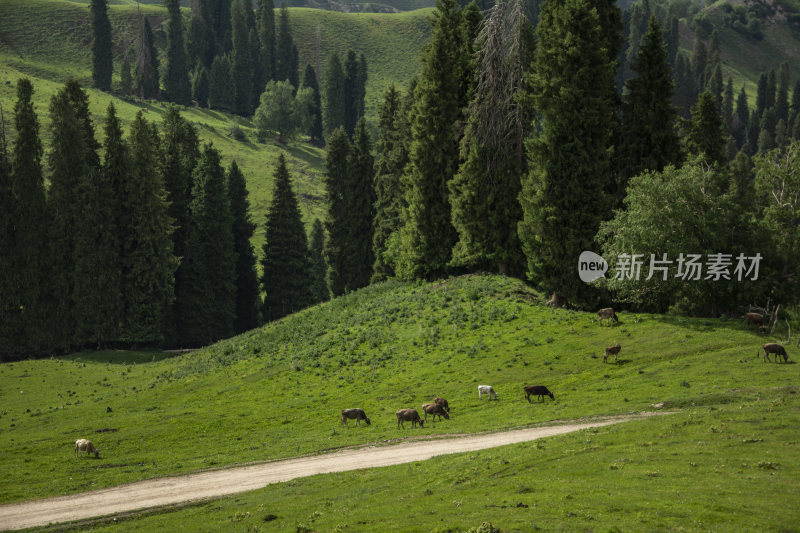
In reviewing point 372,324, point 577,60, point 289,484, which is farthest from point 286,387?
point 577,60

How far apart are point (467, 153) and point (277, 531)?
4664 cm

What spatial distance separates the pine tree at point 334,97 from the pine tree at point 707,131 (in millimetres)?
134723

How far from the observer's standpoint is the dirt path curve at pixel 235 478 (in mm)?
28891

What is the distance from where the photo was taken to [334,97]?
194 metres

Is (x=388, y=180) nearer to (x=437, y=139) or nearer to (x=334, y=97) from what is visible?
(x=437, y=139)

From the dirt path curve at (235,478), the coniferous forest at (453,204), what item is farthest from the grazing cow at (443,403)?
the coniferous forest at (453,204)

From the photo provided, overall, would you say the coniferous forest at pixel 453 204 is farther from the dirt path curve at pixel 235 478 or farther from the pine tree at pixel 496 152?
the dirt path curve at pixel 235 478

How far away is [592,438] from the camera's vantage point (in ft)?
93.1

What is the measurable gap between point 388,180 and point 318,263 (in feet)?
131

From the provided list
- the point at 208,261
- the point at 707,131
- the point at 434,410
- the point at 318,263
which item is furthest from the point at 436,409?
the point at 318,263

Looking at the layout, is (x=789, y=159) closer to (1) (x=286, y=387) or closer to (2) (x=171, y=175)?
(1) (x=286, y=387)

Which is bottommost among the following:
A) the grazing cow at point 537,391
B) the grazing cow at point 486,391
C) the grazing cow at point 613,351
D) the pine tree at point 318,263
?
the pine tree at point 318,263

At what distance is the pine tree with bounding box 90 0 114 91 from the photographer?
18838cm

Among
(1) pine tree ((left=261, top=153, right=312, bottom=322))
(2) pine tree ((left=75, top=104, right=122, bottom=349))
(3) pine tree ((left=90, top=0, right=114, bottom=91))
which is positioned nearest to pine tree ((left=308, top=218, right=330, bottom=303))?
(1) pine tree ((left=261, top=153, right=312, bottom=322))
